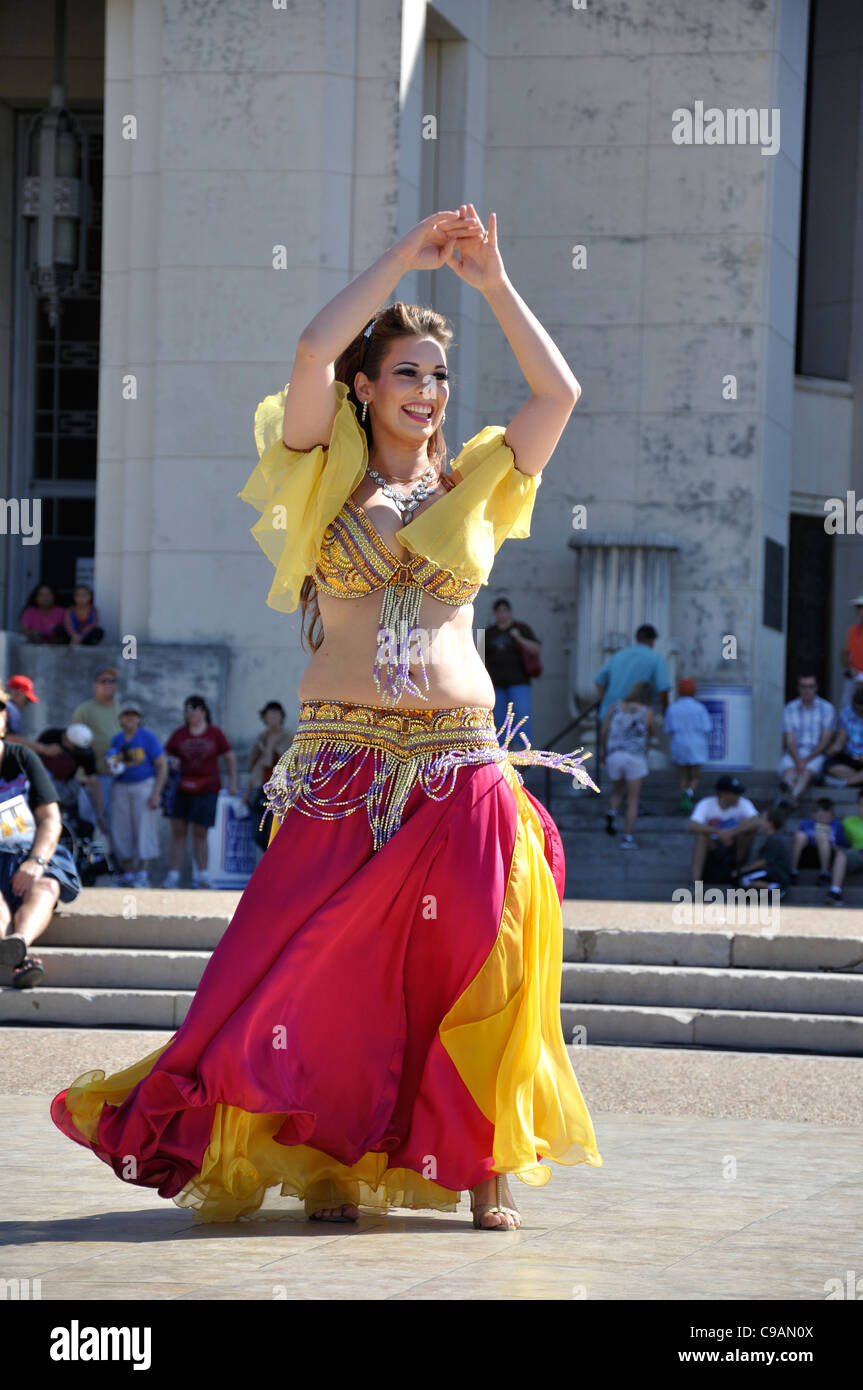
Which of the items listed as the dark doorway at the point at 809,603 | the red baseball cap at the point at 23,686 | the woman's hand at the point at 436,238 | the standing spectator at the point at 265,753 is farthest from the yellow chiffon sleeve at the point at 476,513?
the dark doorway at the point at 809,603

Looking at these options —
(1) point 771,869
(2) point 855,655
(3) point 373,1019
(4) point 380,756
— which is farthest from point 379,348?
(2) point 855,655

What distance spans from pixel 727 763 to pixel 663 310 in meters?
4.66

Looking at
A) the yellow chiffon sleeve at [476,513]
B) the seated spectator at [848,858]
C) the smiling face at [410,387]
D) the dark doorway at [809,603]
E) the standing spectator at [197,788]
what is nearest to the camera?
the yellow chiffon sleeve at [476,513]

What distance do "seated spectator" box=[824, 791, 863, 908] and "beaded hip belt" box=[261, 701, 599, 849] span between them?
29.9ft

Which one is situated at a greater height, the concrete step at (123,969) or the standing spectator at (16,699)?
the standing spectator at (16,699)

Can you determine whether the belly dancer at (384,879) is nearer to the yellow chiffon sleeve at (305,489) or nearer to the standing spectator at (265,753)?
the yellow chiffon sleeve at (305,489)

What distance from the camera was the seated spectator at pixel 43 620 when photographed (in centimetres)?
1700

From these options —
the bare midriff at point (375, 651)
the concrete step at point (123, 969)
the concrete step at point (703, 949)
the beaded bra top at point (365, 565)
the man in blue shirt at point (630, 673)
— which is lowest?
the concrete step at point (123, 969)

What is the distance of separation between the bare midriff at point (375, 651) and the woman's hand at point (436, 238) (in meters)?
0.58

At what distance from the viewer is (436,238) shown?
483 centimetres

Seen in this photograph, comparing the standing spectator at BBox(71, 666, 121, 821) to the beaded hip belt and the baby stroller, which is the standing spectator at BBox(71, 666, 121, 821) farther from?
the beaded hip belt

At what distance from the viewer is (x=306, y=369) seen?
4.81m

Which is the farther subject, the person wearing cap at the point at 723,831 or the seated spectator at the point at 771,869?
the person wearing cap at the point at 723,831

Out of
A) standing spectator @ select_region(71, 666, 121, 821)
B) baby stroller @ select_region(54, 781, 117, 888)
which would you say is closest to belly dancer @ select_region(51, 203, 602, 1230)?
baby stroller @ select_region(54, 781, 117, 888)
